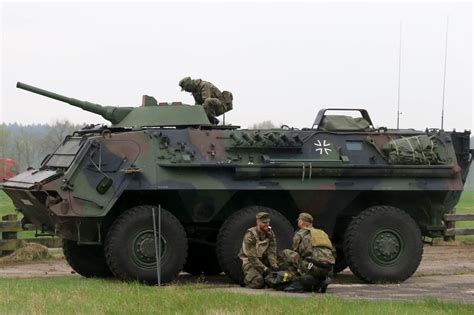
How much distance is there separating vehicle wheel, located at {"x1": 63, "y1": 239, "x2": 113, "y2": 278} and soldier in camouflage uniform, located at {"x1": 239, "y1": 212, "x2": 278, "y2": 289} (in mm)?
3170

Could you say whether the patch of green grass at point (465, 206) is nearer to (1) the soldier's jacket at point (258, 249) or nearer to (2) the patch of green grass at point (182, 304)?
(1) the soldier's jacket at point (258, 249)

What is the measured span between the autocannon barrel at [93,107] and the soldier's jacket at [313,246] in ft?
13.6

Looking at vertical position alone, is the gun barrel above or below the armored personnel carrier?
above

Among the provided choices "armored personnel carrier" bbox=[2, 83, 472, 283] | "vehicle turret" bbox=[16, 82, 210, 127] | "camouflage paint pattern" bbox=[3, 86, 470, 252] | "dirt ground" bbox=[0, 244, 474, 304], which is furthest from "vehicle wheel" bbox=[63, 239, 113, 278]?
"vehicle turret" bbox=[16, 82, 210, 127]

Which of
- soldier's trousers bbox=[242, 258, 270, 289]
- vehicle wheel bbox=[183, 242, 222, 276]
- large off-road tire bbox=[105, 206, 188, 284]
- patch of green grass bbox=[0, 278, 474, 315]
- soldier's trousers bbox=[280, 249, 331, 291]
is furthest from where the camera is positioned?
vehicle wheel bbox=[183, 242, 222, 276]

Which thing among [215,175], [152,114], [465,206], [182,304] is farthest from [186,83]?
[465,206]

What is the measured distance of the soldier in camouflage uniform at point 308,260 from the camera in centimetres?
1319

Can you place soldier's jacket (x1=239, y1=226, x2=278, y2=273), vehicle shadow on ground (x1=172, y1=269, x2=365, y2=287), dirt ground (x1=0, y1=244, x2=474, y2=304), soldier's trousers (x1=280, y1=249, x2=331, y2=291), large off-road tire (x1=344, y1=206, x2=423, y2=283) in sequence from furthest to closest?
1. vehicle shadow on ground (x1=172, y1=269, x2=365, y2=287)
2. large off-road tire (x1=344, y1=206, x2=423, y2=283)
3. soldier's jacket (x1=239, y1=226, x2=278, y2=273)
4. soldier's trousers (x1=280, y1=249, x2=331, y2=291)
5. dirt ground (x1=0, y1=244, x2=474, y2=304)

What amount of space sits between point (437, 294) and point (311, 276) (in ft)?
5.89

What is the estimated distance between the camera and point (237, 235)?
48.0ft

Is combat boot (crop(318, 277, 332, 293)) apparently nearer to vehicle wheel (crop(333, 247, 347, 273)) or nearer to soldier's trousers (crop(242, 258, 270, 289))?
soldier's trousers (crop(242, 258, 270, 289))

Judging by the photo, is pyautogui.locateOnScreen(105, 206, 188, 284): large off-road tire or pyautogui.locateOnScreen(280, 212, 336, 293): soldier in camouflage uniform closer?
pyautogui.locateOnScreen(280, 212, 336, 293): soldier in camouflage uniform

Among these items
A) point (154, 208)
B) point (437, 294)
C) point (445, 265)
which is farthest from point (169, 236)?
point (445, 265)

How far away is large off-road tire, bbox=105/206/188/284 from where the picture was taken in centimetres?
1414
